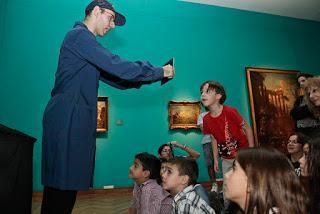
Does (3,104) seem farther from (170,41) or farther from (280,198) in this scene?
(280,198)

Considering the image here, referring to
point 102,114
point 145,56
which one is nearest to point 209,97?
point 102,114

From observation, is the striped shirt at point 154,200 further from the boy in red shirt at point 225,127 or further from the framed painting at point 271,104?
the framed painting at point 271,104

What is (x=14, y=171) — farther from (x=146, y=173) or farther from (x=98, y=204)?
(x=98, y=204)

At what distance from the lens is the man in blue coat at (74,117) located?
1879 mm

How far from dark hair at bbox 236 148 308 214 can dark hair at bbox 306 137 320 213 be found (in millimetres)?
480

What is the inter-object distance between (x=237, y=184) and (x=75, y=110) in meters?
1.15

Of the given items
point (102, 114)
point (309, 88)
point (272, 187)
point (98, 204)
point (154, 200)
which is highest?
point (102, 114)

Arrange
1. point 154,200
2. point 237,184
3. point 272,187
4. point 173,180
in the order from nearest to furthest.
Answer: point 272,187 < point 237,184 < point 173,180 < point 154,200

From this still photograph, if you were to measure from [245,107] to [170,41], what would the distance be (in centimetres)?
293

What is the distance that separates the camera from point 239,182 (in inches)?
59.1

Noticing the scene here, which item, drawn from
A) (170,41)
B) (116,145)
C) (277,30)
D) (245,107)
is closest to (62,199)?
(116,145)

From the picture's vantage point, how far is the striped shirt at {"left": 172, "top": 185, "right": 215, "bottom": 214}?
7.77 ft

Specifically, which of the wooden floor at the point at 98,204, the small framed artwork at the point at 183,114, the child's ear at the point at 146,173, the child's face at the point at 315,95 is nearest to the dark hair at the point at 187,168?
the child's ear at the point at 146,173

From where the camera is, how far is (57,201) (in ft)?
6.10
